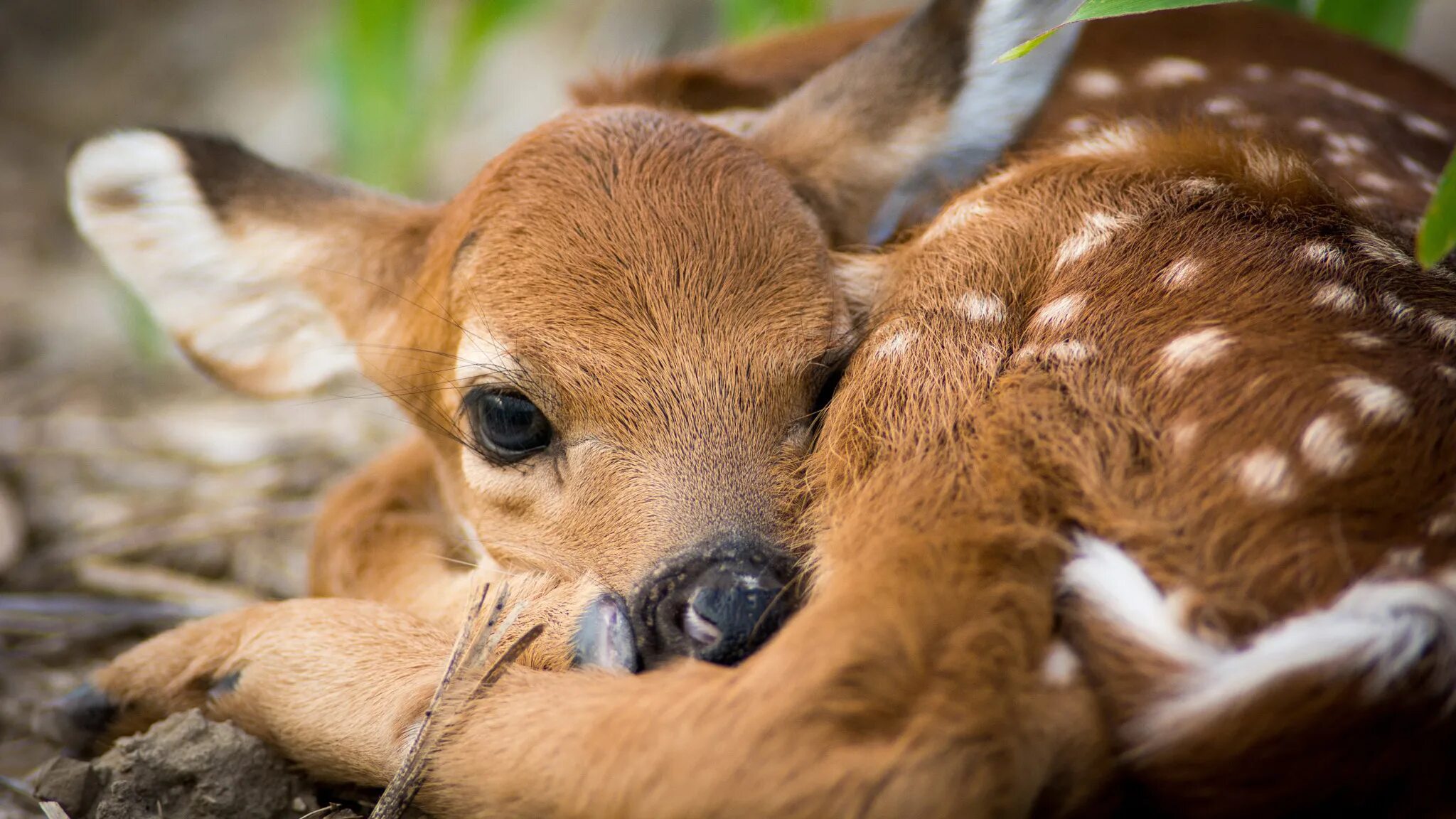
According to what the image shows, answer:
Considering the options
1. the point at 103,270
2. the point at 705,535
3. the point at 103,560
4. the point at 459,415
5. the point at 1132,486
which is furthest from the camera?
the point at 103,270

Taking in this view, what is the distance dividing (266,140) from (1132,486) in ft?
20.2

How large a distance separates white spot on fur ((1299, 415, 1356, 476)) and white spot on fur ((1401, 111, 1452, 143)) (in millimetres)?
1612

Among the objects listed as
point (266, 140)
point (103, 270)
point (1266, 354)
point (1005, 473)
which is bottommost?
point (103, 270)

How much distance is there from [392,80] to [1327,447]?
383 cm

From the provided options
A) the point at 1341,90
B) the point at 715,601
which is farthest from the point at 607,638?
the point at 1341,90

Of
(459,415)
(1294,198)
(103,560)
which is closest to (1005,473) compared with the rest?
(1294,198)

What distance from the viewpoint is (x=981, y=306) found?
190 centimetres

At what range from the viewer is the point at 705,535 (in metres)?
1.84

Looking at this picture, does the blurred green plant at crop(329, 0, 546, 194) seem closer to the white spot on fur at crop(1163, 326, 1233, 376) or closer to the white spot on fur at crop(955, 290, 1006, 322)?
the white spot on fur at crop(955, 290, 1006, 322)

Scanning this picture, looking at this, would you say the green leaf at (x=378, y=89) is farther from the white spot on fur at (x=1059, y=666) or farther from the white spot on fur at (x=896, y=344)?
the white spot on fur at (x=1059, y=666)

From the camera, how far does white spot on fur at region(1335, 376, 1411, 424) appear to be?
1.53 metres

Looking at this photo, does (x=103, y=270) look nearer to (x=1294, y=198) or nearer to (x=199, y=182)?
(x=199, y=182)

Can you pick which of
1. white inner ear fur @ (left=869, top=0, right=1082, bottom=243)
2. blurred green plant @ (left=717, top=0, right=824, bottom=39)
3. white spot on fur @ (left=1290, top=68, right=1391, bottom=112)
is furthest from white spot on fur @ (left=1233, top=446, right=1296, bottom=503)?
blurred green plant @ (left=717, top=0, right=824, bottom=39)

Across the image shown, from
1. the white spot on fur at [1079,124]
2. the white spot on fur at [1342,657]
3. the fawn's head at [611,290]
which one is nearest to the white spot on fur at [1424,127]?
the white spot on fur at [1079,124]
